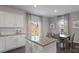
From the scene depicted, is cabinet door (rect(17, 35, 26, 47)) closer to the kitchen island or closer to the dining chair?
the kitchen island

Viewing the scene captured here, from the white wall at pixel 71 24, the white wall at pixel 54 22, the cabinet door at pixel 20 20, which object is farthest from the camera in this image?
the cabinet door at pixel 20 20

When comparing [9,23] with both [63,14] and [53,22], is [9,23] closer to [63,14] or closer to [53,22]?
[53,22]

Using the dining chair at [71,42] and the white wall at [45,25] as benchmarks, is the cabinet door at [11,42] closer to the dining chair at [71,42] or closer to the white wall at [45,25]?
the white wall at [45,25]

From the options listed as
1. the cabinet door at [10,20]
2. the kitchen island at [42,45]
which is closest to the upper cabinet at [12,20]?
the cabinet door at [10,20]

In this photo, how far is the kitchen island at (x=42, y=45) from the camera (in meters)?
1.51

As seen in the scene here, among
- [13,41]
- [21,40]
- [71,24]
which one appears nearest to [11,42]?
[13,41]

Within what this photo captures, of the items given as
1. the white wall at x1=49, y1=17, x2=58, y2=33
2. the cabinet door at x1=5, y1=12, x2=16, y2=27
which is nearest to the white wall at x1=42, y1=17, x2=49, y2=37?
the white wall at x1=49, y1=17, x2=58, y2=33

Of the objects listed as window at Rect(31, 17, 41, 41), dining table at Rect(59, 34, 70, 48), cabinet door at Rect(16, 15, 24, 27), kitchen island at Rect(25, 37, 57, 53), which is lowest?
kitchen island at Rect(25, 37, 57, 53)

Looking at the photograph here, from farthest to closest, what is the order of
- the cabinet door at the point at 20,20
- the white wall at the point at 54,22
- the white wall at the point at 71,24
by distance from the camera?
the cabinet door at the point at 20,20, the white wall at the point at 54,22, the white wall at the point at 71,24

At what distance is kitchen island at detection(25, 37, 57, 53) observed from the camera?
4.97 feet

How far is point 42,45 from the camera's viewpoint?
1569mm

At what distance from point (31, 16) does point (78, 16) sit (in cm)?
84

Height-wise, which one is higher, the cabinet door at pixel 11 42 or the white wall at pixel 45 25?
the white wall at pixel 45 25
